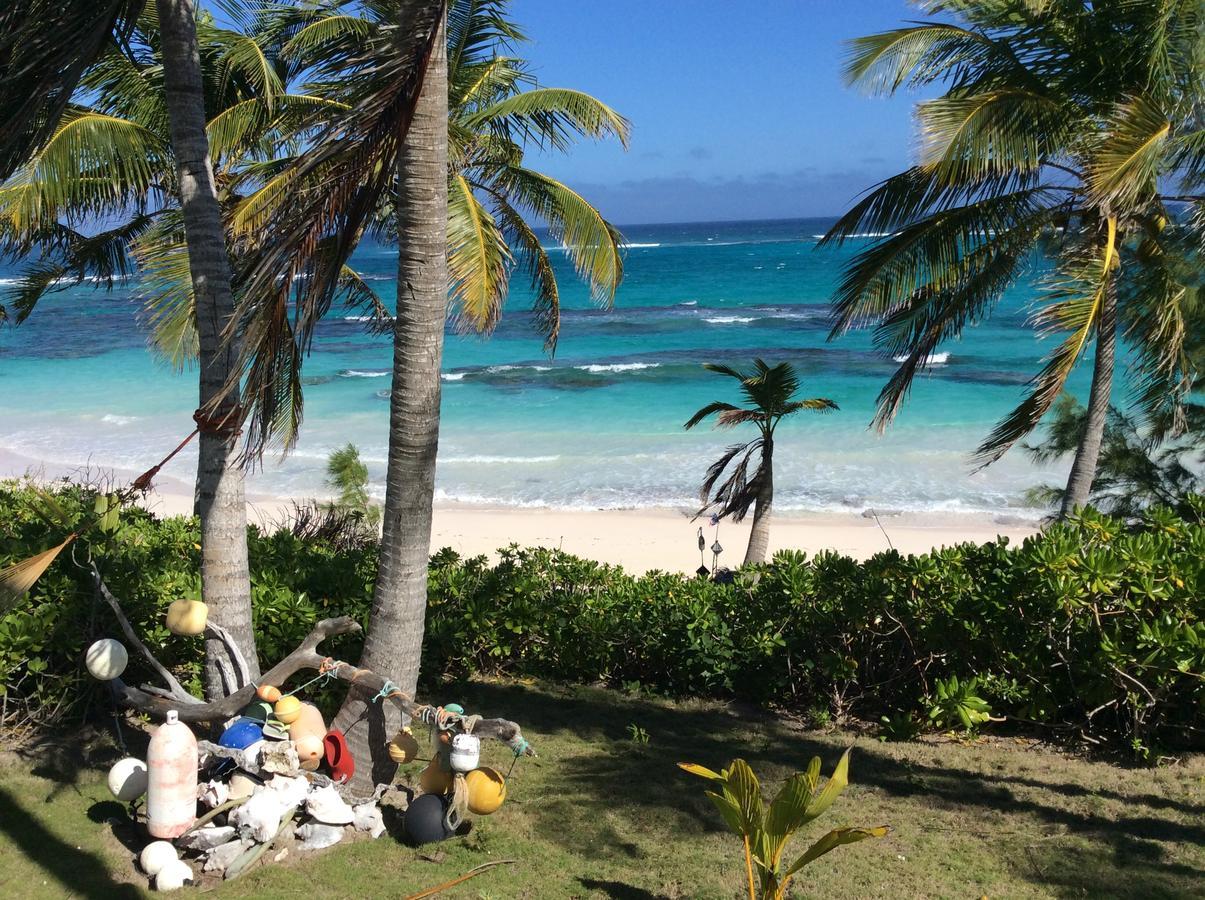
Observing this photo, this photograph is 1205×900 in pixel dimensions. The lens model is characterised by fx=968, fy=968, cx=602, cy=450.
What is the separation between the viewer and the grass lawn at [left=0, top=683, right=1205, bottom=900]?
4.36 metres

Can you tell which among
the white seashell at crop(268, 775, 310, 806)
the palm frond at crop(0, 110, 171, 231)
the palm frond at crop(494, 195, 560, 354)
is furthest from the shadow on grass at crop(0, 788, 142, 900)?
the palm frond at crop(494, 195, 560, 354)

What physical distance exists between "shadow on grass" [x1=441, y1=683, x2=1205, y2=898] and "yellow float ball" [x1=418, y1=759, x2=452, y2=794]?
0.58 metres

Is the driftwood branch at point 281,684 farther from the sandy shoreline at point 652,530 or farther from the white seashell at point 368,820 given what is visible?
the sandy shoreline at point 652,530

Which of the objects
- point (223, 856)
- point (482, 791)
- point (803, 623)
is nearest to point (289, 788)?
point (223, 856)

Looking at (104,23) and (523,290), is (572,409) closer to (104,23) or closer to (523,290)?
(104,23)

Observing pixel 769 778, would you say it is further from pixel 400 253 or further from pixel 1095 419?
pixel 1095 419

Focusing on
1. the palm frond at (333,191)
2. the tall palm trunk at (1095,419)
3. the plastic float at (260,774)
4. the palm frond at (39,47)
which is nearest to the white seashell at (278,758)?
the plastic float at (260,774)

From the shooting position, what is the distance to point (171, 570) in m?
6.50

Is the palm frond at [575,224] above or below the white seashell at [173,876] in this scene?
above

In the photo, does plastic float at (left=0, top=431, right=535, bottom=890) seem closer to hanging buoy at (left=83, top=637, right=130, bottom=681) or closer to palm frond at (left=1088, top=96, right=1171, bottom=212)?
hanging buoy at (left=83, top=637, right=130, bottom=681)

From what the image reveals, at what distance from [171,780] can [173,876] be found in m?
0.42

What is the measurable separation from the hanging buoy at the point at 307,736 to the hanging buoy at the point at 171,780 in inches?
20.4

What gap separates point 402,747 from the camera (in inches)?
192

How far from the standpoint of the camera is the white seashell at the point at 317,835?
4672 millimetres
